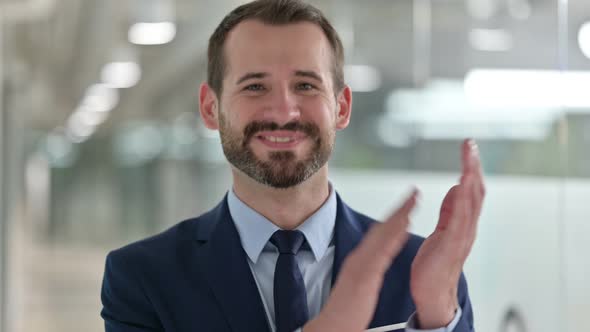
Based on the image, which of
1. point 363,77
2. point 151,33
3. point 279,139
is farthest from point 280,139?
point 151,33

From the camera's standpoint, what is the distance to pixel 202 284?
173 cm

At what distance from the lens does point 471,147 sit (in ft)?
4.87

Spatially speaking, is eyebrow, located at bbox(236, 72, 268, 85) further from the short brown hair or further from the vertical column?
the vertical column

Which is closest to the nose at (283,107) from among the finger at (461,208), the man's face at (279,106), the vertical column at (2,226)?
the man's face at (279,106)

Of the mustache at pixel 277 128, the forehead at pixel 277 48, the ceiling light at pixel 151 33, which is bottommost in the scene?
the mustache at pixel 277 128

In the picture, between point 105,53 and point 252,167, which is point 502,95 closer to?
point 252,167

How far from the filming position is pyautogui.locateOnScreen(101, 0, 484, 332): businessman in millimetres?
1659

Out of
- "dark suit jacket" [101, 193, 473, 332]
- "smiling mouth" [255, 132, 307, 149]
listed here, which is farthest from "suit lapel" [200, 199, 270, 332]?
"smiling mouth" [255, 132, 307, 149]

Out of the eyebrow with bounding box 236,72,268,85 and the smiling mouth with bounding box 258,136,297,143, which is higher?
the eyebrow with bounding box 236,72,268,85

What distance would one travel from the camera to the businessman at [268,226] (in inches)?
65.3

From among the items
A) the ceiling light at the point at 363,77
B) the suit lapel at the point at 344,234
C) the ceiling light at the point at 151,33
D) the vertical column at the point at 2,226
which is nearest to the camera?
the suit lapel at the point at 344,234

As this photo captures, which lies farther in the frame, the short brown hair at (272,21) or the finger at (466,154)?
the short brown hair at (272,21)

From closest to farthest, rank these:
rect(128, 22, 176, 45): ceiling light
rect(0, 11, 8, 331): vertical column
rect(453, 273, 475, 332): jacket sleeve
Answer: rect(453, 273, 475, 332): jacket sleeve, rect(128, 22, 176, 45): ceiling light, rect(0, 11, 8, 331): vertical column

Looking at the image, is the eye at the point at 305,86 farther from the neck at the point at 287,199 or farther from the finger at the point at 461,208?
the finger at the point at 461,208
